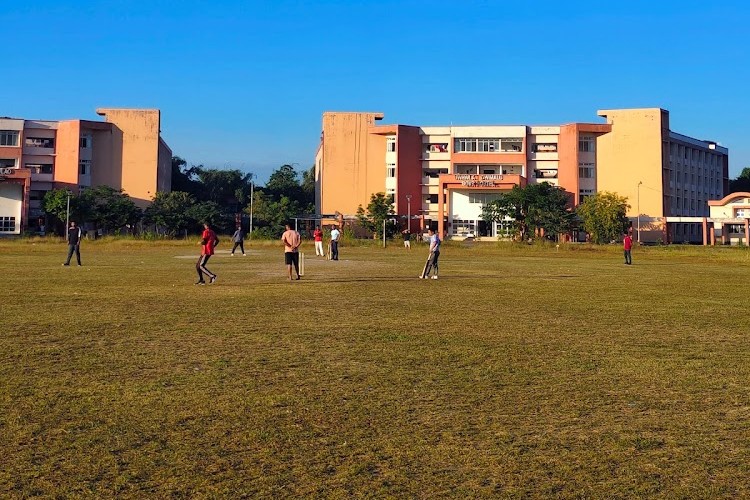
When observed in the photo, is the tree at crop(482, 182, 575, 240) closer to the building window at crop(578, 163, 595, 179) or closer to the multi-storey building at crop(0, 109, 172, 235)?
the building window at crop(578, 163, 595, 179)

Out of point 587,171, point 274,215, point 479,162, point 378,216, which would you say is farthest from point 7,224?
point 587,171

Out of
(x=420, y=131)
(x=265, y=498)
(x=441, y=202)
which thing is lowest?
(x=265, y=498)

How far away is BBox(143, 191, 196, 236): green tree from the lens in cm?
8862

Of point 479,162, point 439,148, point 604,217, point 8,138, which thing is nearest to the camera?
point 604,217

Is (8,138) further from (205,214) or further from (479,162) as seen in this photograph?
(479,162)

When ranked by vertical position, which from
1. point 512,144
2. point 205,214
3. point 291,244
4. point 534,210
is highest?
point 512,144

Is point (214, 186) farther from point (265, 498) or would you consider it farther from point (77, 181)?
point (265, 498)

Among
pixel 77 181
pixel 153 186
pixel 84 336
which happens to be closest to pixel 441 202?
pixel 153 186

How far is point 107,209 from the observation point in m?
86.3

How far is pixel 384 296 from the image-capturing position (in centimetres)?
1872

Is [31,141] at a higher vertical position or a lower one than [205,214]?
higher

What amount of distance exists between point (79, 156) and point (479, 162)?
157ft

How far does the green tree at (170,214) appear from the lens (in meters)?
88.6

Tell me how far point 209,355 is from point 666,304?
37.6 ft
